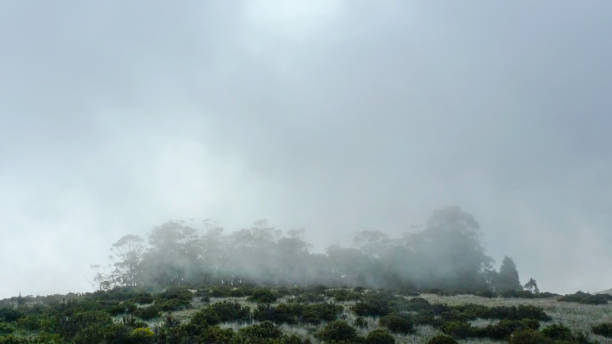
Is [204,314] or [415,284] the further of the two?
[415,284]

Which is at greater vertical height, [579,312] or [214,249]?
[214,249]

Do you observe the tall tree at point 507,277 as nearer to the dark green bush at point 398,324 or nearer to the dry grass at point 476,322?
the dry grass at point 476,322

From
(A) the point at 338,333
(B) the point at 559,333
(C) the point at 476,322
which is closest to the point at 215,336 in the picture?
(A) the point at 338,333

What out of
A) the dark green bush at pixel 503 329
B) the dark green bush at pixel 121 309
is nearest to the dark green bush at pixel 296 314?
the dark green bush at pixel 503 329

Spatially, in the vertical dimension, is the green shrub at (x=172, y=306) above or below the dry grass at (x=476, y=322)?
above

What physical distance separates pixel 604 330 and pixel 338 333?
10124mm

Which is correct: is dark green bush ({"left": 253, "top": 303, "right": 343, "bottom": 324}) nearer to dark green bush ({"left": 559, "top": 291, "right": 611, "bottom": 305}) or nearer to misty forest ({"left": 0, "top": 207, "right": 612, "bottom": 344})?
misty forest ({"left": 0, "top": 207, "right": 612, "bottom": 344})

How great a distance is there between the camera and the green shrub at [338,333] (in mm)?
14555

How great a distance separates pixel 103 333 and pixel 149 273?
168 ft

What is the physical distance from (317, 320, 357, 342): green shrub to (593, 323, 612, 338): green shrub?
9282 mm

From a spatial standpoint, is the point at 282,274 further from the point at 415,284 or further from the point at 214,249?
the point at 415,284

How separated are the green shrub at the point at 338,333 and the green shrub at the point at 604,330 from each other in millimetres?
9282

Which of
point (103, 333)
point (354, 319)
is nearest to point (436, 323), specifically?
point (354, 319)

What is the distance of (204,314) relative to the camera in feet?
57.7
